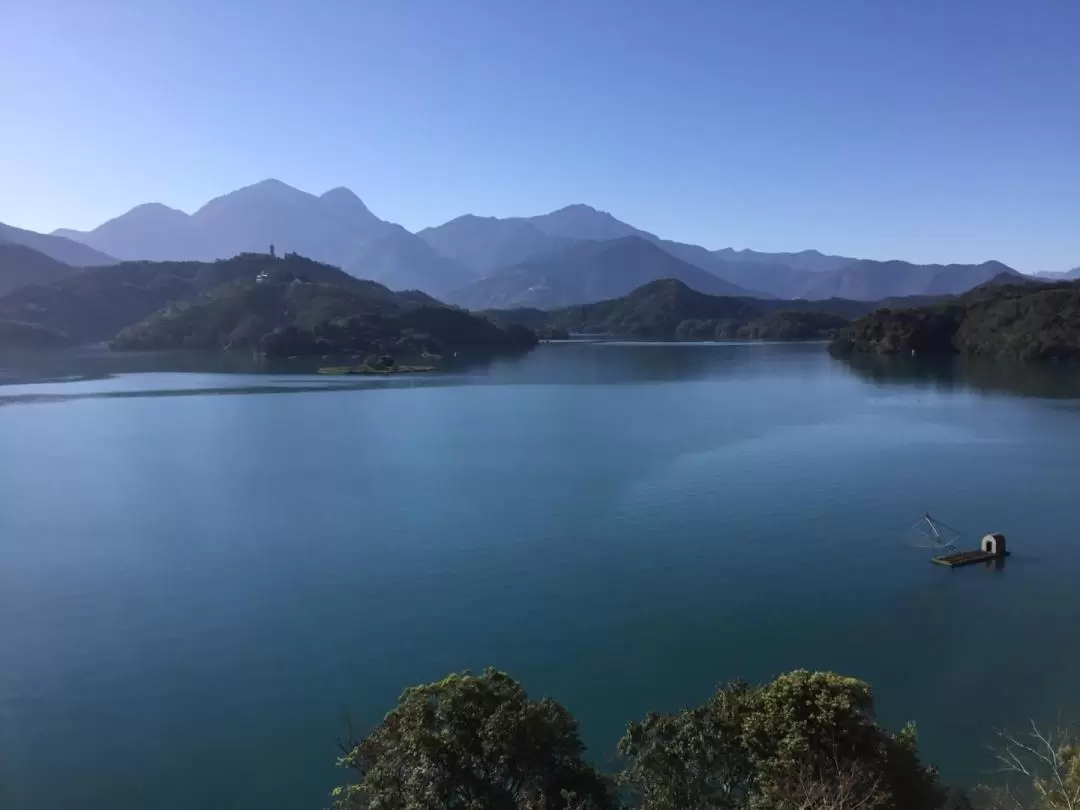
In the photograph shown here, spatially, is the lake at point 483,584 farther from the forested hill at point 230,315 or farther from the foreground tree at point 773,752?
the forested hill at point 230,315

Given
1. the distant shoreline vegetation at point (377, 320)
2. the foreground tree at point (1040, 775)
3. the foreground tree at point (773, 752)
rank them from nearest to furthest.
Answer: the foreground tree at point (1040, 775), the foreground tree at point (773, 752), the distant shoreline vegetation at point (377, 320)

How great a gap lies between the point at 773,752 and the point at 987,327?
95.1 meters

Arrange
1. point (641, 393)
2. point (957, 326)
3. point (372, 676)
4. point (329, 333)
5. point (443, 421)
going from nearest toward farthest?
point (372, 676)
point (443, 421)
point (641, 393)
point (957, 326)
point (329, 333)

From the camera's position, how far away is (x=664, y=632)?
46.8ft

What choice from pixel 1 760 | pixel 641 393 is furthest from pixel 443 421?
pixel 1 760

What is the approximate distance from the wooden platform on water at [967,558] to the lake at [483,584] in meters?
0.54

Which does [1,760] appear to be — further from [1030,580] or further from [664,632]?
[1030,580]

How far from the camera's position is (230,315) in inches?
4845

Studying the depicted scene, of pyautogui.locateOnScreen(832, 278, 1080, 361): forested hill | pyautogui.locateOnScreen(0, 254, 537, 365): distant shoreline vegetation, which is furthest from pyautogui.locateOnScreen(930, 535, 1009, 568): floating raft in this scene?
pyautogui.locateOnScreen(0, 254, 537, 365): distant shoreline vegetation

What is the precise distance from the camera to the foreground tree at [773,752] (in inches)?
279

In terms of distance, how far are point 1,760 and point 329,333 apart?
99.3 meters

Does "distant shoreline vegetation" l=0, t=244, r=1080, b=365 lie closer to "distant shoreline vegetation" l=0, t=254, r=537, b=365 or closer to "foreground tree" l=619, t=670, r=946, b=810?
"distant shoreline vegetation" l=0, t=254, r=537, b=365

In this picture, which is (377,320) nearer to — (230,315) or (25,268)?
(230,315)

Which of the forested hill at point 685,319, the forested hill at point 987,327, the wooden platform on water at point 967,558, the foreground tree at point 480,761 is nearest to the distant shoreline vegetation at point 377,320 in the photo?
the forested hill at point 987,327
